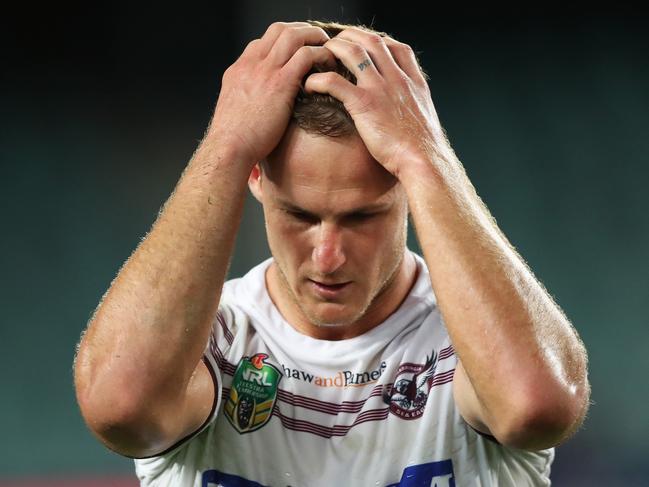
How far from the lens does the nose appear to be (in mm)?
1694

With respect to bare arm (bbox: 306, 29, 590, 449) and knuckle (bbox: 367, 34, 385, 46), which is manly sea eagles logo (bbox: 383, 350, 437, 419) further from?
knuckle (bbox: 367, 34, 385, 46)

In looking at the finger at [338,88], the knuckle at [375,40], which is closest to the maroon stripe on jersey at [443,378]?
the finger at [338,88]

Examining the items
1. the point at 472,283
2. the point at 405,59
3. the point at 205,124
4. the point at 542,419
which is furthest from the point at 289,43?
the point at 205,124

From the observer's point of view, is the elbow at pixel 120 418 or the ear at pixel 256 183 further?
the ear at pixel 256 183

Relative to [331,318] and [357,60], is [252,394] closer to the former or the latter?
[331,318]

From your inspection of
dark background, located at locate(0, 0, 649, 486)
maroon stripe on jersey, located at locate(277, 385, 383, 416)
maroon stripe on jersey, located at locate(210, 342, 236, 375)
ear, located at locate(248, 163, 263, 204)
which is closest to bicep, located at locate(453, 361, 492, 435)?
maroon stripe on jersey, located at locate(277, 385, 383, 416)

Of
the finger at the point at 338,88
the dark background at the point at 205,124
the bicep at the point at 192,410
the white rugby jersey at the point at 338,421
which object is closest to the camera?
the bicep at the point at 192,410

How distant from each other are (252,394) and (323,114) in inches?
24.6

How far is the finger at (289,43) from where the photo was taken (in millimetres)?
1739

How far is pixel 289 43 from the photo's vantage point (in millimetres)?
1741

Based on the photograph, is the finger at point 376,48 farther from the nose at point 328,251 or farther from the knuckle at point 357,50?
the nose at point 328,251

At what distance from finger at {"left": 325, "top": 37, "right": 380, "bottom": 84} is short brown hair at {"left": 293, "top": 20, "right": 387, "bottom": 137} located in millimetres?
48
